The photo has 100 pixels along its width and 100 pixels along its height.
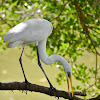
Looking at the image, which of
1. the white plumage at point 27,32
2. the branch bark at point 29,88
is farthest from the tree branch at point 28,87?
the white plumage at point 27,32

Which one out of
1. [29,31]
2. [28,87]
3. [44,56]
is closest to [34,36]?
[29,31]

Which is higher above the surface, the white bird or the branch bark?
the white bird

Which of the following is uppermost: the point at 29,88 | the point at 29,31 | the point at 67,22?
the point at 29,31

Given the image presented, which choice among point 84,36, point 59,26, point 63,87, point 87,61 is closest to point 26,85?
point 59,26

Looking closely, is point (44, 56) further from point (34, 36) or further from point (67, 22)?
point (67, 22)

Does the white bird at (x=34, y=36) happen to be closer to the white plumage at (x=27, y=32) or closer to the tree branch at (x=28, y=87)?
the white plumage at (x=27, y=32)

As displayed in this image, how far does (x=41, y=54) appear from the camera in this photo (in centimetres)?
335

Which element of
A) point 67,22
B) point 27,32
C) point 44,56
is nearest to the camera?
point 27,32

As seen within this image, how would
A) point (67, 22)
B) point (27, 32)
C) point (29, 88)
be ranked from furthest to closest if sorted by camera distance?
point (67, 22) → point (27, 32) → point (29, 88)

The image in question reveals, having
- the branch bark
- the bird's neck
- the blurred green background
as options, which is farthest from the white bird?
the blurred green background

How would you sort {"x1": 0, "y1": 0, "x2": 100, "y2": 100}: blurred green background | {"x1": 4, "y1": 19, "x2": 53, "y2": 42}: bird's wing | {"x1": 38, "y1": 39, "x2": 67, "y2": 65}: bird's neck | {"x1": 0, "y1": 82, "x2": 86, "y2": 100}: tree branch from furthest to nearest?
{"x1": 0, "y1": 0, "x2": 100, "y2": 100}: blurred green background < {"x1": 38, "y1": 39, "x2": 67, "y2": 65}: bird's neck < {"x1": 4, "y1": 19, "x2": 53, "y2": 42}: bird's wing < {"x1": 0, "y1": 82, "x2": 86, "y2": 100}: tree branch

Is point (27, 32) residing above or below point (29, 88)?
above

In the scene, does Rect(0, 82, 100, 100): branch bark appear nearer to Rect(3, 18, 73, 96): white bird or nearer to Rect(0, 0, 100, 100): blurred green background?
Rect(3, 18, 73, 96): white bird

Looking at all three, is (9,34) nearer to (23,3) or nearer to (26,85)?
(26,85)
